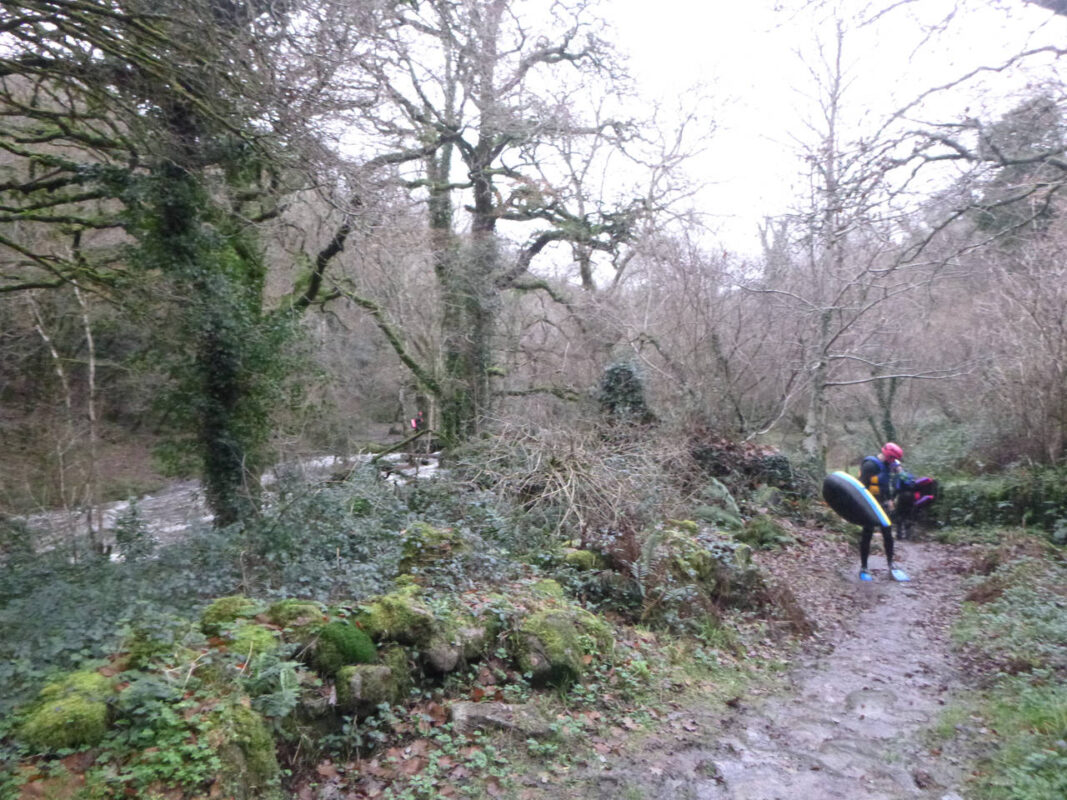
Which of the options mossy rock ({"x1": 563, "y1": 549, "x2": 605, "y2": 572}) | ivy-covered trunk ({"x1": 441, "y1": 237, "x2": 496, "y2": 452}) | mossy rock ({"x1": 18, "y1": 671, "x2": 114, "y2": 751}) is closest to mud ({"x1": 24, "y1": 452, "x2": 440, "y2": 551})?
ivy-covered trunk ({"x1": 441, "y1": 237, "x2": 496, "y2": 452})

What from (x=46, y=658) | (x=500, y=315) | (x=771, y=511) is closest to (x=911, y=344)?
(x=771, y=511)

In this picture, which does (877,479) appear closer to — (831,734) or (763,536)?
(763,536)

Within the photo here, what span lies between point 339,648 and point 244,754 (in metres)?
1.11

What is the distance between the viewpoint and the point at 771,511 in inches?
592

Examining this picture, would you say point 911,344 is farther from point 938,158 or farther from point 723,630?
point 723,630

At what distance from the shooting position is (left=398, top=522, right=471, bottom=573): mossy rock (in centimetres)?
738

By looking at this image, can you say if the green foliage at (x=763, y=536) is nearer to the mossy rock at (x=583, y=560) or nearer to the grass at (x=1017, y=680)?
the grass at (x=1017, y=680)

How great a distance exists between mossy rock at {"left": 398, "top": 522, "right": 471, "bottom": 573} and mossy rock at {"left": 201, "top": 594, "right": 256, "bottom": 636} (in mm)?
1986

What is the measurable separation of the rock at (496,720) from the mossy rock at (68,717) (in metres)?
2.14

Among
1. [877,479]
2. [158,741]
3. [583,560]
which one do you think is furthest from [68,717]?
[877,479]

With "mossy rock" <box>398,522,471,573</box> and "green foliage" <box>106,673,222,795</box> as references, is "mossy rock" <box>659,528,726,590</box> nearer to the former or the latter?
"mossy rock" <box>398,522,471,573</box>

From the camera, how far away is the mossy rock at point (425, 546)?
24.2ft

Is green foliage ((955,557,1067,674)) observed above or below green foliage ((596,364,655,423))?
below

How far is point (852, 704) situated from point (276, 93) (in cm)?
822
